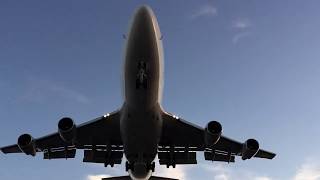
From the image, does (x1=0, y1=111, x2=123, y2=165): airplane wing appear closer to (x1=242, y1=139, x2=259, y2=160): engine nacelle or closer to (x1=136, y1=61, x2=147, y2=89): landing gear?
(x1=136, y1=61, x2=147, y2=89): landing gear

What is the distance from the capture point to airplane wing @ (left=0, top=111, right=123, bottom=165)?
2556 centimetres

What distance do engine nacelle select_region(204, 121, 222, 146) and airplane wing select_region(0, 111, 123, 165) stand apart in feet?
17.2

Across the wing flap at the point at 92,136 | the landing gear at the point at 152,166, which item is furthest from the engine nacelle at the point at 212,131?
the wing flap at the point at 92,136

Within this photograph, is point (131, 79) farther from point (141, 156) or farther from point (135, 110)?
point (141, 156)

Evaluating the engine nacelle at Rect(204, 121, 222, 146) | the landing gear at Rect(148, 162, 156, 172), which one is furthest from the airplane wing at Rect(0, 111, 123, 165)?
the engine nacelle at Rect(204, 121, 222, 146)

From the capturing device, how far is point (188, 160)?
2930cm

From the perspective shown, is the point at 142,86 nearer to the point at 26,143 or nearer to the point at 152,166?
the point at 152,166

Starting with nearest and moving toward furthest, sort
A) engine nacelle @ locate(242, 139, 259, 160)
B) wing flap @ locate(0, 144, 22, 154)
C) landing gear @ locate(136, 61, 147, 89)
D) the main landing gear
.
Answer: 1. landing gear @ locate(136, 61, 147, 89)
2. engine nacelle @ locate(242, 139, 259, 160)
3. the main landing gear
4. wing flap @ locate(0, 144, 22, 154)

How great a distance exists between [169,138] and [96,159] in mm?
5490

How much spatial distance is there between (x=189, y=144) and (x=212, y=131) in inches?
195

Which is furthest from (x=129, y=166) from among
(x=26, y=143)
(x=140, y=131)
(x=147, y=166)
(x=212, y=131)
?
(x=26, y=143)

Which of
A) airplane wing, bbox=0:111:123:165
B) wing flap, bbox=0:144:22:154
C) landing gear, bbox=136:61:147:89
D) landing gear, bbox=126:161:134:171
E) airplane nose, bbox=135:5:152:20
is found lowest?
landing gear, bbox=126:161:134:171

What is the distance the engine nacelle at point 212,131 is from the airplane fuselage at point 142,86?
273 cm

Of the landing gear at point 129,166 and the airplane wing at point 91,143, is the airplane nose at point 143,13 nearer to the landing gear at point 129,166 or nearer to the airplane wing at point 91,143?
the airplane wing at point 91,143
